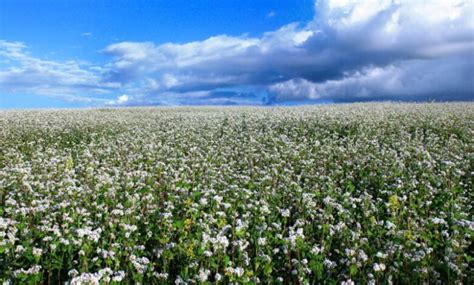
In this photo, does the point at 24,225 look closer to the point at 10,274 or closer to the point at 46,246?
the point at 46,246

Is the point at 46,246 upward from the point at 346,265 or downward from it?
upward

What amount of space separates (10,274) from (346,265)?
14.4 ft

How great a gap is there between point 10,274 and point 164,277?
193cm

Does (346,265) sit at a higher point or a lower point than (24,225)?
lower

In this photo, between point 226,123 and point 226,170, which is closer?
point 226,170

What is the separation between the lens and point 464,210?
859cm

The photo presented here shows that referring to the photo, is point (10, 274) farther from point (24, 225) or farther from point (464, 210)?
point (464, 210)

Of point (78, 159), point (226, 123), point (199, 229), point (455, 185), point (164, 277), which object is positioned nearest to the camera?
point (164, 277)

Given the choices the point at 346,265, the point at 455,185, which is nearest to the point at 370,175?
the point at 455,185

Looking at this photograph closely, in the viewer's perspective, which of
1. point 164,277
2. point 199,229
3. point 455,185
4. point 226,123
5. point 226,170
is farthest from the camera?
point 226,123

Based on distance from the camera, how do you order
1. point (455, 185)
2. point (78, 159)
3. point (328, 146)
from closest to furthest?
1. point (455, 185)
2. point (78, 159)
3. point (328, 146)

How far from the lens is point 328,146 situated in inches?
603

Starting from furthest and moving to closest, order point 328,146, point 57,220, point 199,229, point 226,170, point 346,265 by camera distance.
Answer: point 328,146, point 226,170, point 57,220, point 199,229, point 346,265

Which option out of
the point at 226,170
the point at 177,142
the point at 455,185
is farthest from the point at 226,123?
the point at 455,185
